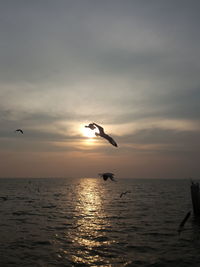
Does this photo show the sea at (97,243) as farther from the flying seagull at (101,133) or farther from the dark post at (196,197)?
the flying seagull at (101,133)

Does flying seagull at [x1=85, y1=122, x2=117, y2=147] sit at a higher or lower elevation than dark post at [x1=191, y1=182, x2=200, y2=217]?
higher

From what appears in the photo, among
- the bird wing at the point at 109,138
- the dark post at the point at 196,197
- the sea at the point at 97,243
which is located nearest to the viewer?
the bird wing at the point at 109,138

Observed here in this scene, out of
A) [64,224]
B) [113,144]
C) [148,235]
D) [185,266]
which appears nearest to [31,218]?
[64,224]

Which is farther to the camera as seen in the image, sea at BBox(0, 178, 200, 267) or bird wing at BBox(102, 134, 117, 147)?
sea at BBox(0, 178, 200, 267)

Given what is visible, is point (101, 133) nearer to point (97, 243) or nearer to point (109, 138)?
point (109, 138)

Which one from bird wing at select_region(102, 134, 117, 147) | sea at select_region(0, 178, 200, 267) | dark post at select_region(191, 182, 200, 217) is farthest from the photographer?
dark post at select_region(191, 182, 200, 217)

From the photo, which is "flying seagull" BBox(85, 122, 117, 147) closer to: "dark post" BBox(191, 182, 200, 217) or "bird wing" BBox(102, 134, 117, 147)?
"bird wing" BBox(102, 134, 117, 147)

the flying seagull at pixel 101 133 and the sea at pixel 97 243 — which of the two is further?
the sea at pixel 97 243

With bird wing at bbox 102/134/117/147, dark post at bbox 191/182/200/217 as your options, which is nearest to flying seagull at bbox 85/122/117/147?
bird wing at bbox 102/134/117/147

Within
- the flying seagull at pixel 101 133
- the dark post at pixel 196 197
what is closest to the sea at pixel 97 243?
the dark post at pixel 196 197

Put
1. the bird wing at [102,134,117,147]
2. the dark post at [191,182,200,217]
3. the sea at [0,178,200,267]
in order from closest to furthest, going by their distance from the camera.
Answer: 1. the bird wing at [102,134,117,147]
2. the sea at [0,178,200,267]
3. the dark post at [191,182,200,217]

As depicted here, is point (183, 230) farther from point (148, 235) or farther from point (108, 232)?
point (108, 232)

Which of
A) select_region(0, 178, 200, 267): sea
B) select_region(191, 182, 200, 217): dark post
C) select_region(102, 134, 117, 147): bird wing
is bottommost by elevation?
select_region(0, 178, 200, 267): sea

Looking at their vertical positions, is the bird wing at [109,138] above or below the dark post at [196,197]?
above
